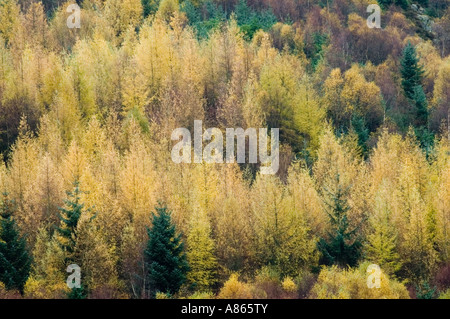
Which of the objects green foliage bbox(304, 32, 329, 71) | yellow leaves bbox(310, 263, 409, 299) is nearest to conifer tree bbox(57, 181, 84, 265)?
yellow leaves bbox(310, 263, 409, 299)

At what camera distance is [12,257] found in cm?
3594

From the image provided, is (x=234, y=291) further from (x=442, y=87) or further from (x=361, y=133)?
(x=442, y=87)

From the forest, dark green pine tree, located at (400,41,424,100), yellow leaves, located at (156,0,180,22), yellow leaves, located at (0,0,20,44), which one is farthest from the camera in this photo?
yellow leaves, located at (156,0,180,22)

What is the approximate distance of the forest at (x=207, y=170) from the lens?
3719 cm

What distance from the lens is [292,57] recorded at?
72438mm

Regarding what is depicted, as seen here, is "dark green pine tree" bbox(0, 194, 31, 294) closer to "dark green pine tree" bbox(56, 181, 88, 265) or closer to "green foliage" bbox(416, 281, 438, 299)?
"dark green pine tree" bbox(56, 181, 88, 265)

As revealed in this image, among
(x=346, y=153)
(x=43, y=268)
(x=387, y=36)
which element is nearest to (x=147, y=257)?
(x=43, y=268)

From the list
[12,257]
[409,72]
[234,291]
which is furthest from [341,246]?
[409,72]

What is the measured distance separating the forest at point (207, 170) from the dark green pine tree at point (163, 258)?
3.8 inches

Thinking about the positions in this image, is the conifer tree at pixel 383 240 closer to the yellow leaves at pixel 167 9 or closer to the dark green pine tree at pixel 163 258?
the dark green pine tree at pixel 163 258

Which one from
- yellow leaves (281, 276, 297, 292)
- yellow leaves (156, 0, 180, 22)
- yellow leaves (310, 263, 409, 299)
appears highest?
yellow leaves (156, 0, 180, 22)

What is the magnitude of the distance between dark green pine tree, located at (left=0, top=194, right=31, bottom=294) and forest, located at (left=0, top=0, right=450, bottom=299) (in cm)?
11

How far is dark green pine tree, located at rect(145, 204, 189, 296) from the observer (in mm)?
36375

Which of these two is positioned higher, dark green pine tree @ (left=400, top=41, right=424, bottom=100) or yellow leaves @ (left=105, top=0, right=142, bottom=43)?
yellow leaves @ (left=105, top=0, right=142, bottom=43)
